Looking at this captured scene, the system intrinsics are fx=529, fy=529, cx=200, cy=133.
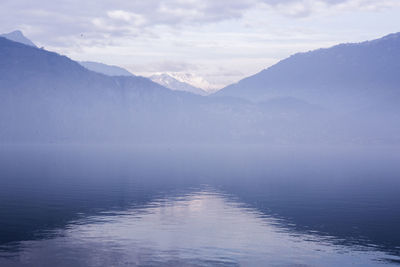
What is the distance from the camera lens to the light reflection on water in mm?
59062

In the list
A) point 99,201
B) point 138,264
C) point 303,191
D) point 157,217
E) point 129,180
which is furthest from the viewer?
point 129,180

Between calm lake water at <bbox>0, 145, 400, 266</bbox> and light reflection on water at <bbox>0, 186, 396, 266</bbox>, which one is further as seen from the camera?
calm lake water at <bbox>0, 145, 400, 266</bbox>

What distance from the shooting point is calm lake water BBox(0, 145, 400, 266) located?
61094 mm

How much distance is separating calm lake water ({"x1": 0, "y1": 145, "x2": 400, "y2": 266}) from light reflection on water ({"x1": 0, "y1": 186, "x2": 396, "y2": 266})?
124mm

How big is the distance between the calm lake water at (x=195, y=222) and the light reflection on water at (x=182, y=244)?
0.12m

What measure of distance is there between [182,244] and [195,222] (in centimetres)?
1644

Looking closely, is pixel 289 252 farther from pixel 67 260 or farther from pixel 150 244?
pixel 67 260

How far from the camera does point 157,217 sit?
283ft

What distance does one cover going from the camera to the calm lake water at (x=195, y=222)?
6109cm

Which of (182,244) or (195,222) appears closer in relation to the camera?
(182,244)

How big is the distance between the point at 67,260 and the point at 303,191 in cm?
8082

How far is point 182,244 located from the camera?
66875 millimetres

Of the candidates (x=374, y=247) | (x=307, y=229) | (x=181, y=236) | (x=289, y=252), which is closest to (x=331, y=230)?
(x=307, y=229)

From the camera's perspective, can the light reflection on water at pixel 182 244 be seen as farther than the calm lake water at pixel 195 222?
No
